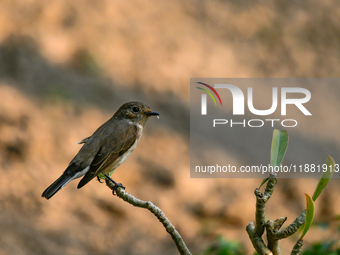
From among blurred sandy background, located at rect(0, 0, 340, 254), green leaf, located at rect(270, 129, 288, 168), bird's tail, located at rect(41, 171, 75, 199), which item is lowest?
green leaf, located at rect(270, 129, 288, 168)

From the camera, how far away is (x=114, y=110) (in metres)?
4.29

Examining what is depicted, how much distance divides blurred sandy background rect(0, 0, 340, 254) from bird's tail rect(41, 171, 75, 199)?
2.03m

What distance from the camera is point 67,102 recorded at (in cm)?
421

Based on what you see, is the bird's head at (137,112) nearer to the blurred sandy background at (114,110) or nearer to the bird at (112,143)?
the bird at (112,143)

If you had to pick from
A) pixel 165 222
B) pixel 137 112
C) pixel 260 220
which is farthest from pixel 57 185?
pixel 260 220

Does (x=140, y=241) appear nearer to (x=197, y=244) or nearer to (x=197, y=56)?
(x=197, y=244)

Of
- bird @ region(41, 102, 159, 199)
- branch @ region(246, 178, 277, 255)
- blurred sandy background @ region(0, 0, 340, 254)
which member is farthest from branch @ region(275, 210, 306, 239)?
blurred sandy background @ region(0, 0, 340, 254)

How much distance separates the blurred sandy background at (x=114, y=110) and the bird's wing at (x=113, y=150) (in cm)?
210

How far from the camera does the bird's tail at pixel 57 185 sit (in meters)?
1.55

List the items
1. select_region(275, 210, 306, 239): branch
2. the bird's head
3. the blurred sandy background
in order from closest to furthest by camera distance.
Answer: select_region(275, 210, 306, 239): branch, the bird's head, the blurred sandy background

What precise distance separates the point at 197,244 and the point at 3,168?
2325 millimetres

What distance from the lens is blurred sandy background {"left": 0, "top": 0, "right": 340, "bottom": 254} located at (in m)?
3.84
